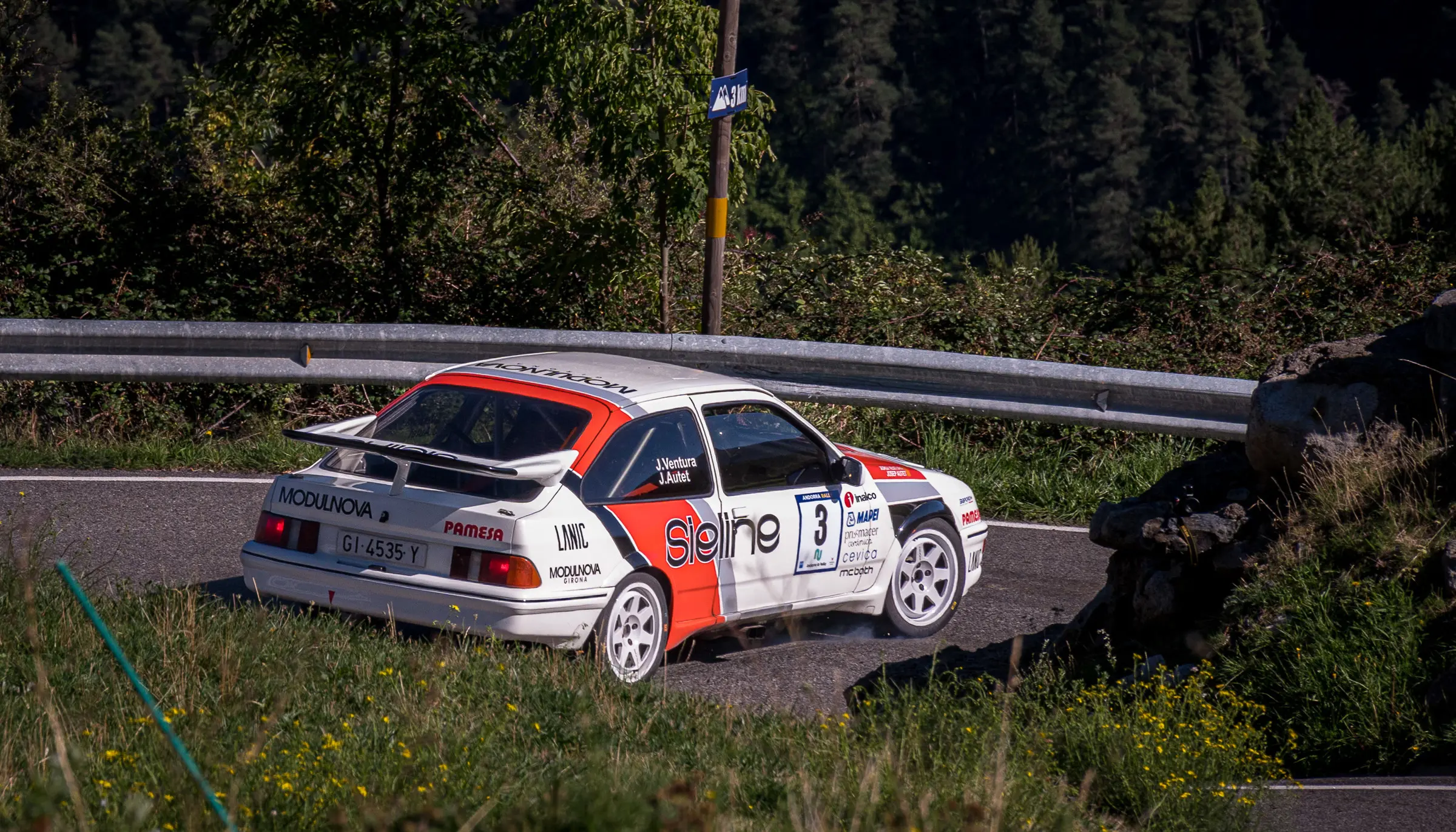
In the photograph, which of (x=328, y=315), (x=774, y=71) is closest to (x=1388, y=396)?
(x=328, y=315)

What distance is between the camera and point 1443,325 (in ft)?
23.7

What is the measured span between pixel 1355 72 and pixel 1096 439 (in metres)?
120

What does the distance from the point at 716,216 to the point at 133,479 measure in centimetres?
537

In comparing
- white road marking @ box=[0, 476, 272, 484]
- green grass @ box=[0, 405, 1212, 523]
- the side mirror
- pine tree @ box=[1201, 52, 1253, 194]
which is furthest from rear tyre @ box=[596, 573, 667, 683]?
pine tree @ box=[1201, 52, 1253, 194]

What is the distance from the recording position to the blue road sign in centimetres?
1221

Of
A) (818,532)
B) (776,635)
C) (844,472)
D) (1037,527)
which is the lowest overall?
(776,635)

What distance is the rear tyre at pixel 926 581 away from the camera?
27.0 feet

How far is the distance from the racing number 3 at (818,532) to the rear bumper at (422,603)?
1.37m

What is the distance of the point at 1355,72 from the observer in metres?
120

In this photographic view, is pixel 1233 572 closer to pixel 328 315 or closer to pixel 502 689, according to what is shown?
pixel 502 689

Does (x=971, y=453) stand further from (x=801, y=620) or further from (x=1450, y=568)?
(x=1450, y=568)

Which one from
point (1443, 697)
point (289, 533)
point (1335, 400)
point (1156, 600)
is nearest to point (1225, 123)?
point (1335, 400)

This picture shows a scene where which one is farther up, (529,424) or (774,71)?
(774,71)

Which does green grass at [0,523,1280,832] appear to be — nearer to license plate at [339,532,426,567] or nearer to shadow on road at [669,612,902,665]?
license plate at [339,532,426,567]
